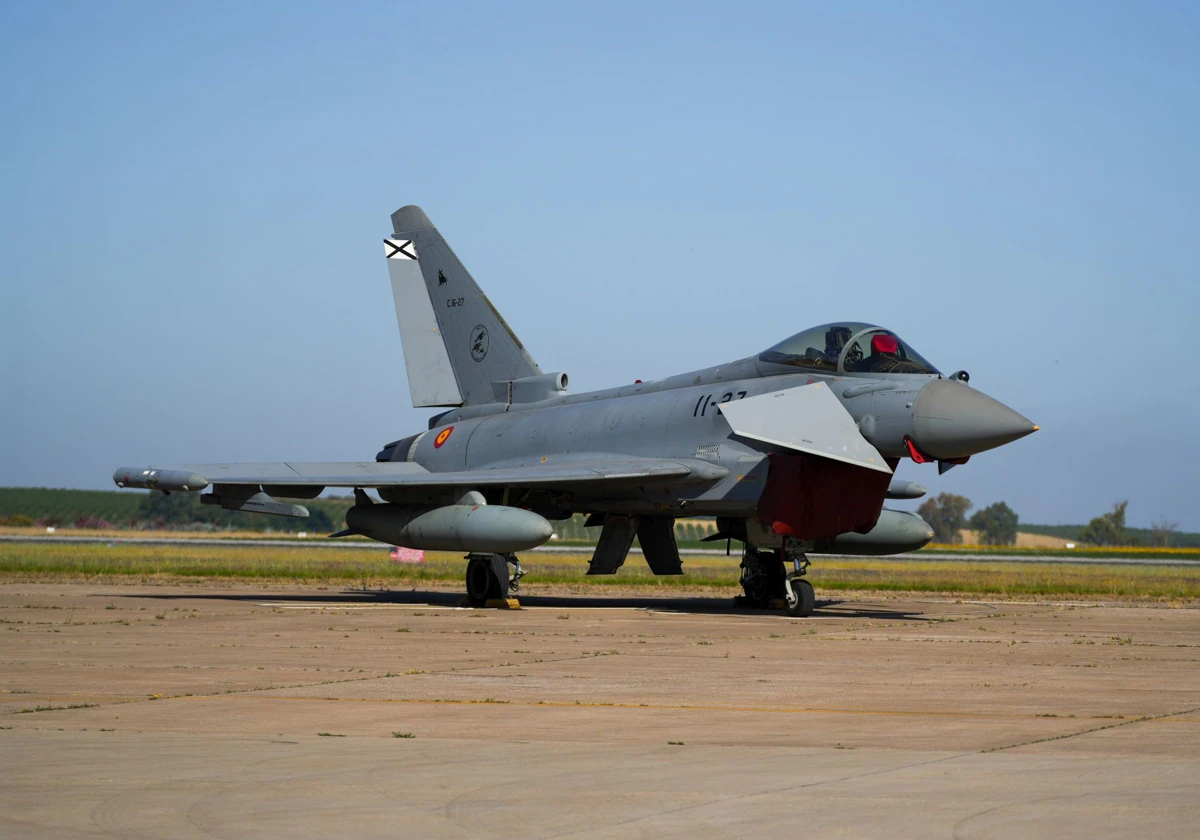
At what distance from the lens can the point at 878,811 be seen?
213 inches

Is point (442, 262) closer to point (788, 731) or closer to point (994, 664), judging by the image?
point (994, 664)

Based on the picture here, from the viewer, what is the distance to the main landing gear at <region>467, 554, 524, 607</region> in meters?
19.8

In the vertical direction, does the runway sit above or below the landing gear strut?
below

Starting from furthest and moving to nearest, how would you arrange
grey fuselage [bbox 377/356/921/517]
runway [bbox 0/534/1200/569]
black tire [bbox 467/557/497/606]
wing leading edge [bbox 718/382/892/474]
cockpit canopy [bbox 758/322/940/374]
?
runway [bbox 0/534/1200/569] < black tire [bbox 467/557/497/606] < cockpit canopy [bbox 758/322/940/374] < grey fuselage [bbox 377/356/921/517] < wing leading edge [bbox 718/382/892/474]

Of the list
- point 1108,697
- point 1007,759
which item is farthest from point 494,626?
point 1007,759

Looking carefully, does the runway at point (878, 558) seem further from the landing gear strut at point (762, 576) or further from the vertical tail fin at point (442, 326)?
the landing gear strut at point (762, 576)

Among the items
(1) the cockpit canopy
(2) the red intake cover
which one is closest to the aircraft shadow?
(2) the red intake cover

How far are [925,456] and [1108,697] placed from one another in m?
7.70

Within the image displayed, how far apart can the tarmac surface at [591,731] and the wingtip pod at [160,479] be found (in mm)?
4412

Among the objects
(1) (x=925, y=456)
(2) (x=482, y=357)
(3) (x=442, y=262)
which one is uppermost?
(3) (x=442, y=262)

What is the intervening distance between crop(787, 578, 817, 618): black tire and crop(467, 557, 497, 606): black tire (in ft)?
14.6

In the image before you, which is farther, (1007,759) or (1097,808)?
(1007,759)

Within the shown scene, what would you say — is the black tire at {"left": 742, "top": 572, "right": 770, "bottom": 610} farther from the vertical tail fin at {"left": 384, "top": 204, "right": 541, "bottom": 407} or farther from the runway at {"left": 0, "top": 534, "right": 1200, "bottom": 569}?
the runway at {"left": 0, "top": 534, "right": 1200, "bottom": 569}

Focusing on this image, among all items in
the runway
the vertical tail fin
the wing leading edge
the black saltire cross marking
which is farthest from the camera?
the runway
